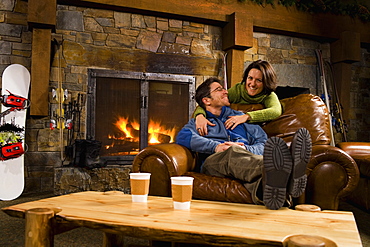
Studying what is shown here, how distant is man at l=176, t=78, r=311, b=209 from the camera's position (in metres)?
1.28

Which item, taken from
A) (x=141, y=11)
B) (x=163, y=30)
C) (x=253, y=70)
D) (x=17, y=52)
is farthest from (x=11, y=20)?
(x=253, y=70)

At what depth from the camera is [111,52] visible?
12.9ft

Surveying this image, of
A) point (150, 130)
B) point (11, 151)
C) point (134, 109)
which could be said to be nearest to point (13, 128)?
point (11, 151)

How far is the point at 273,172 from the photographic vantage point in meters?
1.29

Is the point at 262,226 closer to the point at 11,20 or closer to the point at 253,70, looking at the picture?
the point at 253,70

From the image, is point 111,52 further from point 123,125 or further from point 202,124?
point 202,124

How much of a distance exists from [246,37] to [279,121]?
6.68 feet

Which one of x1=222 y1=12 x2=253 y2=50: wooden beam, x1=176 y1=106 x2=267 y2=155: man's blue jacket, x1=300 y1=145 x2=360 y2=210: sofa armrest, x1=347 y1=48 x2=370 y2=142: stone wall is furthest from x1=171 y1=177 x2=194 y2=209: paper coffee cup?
x1=347 y1=48 x2=370 y2=142: stone wall

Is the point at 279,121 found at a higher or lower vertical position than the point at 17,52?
lower

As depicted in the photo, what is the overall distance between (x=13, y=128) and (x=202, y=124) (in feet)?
6.85

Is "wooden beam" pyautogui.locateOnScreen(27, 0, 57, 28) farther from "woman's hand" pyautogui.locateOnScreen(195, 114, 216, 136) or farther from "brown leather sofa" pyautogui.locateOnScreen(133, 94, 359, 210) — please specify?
"brown leather sofa" pyautogui.locateOnScreen(133, 94, 359, 210)

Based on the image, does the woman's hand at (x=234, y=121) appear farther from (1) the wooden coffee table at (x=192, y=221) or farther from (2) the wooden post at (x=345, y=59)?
(2) the wooden post at (x=345, y=59)

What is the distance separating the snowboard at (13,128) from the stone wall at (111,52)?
20 cm

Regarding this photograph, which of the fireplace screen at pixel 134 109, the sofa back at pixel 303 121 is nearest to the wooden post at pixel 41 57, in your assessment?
the fireplace screen at pixel 134 109
